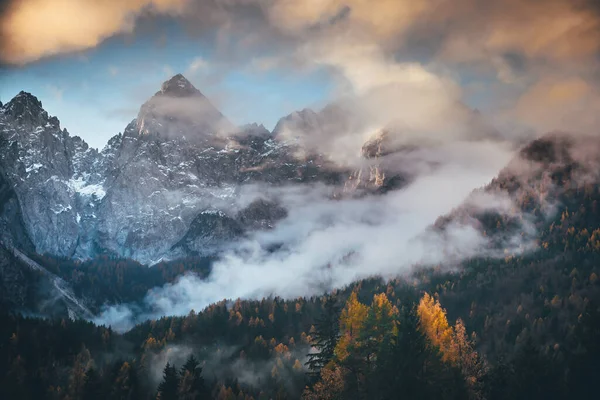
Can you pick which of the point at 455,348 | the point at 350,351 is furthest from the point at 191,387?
the point at 455,348

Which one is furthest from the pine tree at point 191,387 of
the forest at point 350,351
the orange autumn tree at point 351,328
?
the orange autumn tree at point 351,328

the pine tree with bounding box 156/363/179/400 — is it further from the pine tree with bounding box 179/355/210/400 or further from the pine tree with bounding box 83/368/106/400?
Answer: the pine tree with bounding box 83/368/106/400

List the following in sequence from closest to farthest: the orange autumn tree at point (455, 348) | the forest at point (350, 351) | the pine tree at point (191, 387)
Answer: the forest at point (350, 351)
the orange autumn tree at point (455, 348)
the pine tree at point (191, 387)

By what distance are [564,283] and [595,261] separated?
15.3m

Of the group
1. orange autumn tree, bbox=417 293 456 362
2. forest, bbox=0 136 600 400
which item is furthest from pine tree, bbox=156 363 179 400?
orange autumn tree, bbox=417 293 456 362

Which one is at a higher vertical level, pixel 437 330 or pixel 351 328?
pixel 437 330

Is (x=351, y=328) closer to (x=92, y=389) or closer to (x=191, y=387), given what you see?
(x=191, y=387)

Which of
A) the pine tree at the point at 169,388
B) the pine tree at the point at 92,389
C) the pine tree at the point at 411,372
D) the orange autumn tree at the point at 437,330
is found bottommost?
the pine tree at the point at 92,389

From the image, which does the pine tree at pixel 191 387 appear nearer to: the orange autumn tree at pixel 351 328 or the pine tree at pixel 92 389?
the pine tree at pixel 92 389

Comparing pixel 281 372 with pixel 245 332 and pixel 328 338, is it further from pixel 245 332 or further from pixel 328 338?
pixel 328 338

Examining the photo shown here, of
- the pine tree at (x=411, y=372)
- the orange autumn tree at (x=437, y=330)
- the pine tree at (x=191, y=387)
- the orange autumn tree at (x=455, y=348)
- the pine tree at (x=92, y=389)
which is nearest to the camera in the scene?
the pine tree at (x=411, y=372)

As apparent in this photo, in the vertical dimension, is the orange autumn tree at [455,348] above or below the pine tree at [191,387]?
above

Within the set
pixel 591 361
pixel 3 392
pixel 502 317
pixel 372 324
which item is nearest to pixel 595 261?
pixel 502 317

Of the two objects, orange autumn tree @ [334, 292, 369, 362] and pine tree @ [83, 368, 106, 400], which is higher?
orange autumn tree @ [334, 292, 369, 362]
